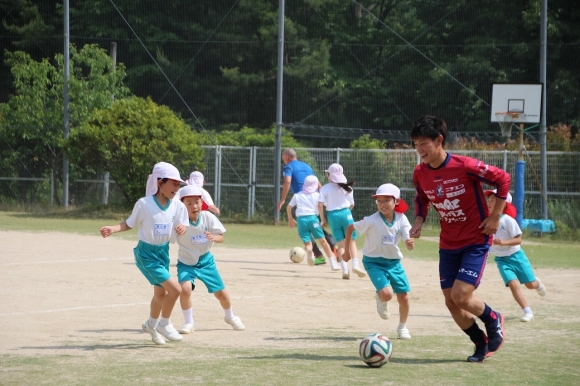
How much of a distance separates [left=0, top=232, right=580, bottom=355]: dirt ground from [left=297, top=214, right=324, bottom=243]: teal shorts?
23.0 inches

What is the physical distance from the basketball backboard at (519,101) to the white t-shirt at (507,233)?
1385 cm

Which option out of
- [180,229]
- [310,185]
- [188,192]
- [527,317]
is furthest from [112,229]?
[310,185]

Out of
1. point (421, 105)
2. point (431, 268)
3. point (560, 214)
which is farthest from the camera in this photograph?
point (421, 105)

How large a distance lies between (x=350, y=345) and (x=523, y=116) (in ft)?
55.7

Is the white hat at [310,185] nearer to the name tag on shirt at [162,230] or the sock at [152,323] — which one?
the name tag on shirt at [162,230]

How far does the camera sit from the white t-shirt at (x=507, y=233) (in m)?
10.6

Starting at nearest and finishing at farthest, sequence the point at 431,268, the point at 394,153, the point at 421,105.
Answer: the point at 431,268 → the point at 394,153 → the point at 421,105

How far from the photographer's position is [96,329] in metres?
9.16

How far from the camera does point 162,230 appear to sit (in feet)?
27.6

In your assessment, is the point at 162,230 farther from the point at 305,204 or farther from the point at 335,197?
the point at 305,204

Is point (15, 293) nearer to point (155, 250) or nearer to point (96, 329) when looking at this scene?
point (96, 329)

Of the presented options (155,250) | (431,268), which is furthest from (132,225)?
(431,268)

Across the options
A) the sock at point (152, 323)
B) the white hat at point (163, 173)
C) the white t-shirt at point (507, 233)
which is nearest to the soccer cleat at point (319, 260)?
the white t-shirt at point (507, 233)

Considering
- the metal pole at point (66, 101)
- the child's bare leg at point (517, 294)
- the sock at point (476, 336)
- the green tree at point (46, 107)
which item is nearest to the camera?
the sock at point (476, 336)
